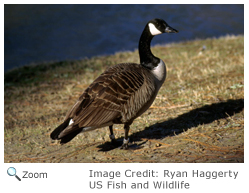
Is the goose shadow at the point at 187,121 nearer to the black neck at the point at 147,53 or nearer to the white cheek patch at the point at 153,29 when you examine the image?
the black neck at the point at 147,53

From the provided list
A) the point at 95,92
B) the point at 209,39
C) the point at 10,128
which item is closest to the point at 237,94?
the point at 95,92

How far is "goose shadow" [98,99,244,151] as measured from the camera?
643 cm

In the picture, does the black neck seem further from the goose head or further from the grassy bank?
the grassy bank

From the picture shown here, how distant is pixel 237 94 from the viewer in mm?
7883

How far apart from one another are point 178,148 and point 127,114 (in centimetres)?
113

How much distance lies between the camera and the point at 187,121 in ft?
22.6

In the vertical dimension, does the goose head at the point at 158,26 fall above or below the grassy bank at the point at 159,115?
above

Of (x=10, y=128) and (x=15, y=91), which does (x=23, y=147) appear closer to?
(x=10, y=128)

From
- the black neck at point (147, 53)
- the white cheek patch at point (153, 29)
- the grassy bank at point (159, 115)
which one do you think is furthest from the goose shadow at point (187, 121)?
the white cheek patch at point (153, 29)

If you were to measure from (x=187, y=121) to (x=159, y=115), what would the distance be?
76 centimetres

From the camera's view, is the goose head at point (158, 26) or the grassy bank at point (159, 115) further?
the goose head at point (158, 26)

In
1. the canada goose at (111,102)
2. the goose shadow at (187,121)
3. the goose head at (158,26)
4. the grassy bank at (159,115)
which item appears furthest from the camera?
the goose shadow at (187,121)

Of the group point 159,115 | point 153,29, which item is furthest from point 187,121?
point 153,29

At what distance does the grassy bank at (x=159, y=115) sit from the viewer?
18.9 ft
